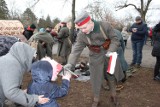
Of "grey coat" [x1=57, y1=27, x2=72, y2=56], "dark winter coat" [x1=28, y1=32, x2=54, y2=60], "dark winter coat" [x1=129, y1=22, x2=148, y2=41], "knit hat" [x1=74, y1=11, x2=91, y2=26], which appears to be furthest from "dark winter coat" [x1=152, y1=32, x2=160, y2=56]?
"grey coat" [x1=57, y1=27, x2=72, y2=56]

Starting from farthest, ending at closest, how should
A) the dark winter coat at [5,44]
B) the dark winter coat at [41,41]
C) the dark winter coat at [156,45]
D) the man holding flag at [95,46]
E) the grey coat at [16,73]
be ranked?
the dark winter coat at [41,41] < the dark winter coat at [156,45] < the man holding flag at [95,46] < the dark winter coat at [5,44] < the grey coat at [16,73]

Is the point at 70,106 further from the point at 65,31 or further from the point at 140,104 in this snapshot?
the point at 65,31

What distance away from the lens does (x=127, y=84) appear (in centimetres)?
722

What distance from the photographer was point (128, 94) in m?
6.43

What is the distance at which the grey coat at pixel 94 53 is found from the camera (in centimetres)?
476

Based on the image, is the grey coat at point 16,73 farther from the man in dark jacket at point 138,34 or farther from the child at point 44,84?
the man in dark jacket at point 138,34

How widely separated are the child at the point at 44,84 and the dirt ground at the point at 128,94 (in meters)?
2.66

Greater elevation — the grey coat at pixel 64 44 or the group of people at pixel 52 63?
the group of people at pixel 52 63

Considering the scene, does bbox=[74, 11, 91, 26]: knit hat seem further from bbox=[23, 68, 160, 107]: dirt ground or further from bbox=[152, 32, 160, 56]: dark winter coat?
bbox=[152, 32, 160, 56]: dark winter coat

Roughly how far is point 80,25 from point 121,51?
8.33 ft

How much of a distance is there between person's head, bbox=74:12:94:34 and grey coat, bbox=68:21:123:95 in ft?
0.54

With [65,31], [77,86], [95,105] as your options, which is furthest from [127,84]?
[65,31]

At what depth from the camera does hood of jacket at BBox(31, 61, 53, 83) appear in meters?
3.07

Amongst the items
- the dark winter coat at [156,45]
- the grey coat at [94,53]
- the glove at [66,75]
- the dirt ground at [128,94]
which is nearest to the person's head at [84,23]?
the grey coat at [94,53]
